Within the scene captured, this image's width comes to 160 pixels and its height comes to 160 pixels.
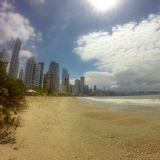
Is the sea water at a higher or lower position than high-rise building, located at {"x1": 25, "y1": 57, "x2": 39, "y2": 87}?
lower

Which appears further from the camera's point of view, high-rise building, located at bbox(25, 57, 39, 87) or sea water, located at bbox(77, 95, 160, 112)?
high-rise building, located at bbox(25, 57, 39, 87)

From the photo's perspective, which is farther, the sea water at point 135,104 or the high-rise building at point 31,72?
the high-rise building at point 31,72

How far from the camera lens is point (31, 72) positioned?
445 ft

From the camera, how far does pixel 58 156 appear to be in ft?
14.9

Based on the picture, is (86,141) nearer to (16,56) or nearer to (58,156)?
(58,156)

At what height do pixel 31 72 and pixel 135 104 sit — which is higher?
pixel 31 72

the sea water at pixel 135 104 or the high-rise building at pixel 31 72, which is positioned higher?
the high-rise building at pixel 31 72

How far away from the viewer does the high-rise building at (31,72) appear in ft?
440

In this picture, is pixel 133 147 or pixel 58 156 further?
pixel 133 147

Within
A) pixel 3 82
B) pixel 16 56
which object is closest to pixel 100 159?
pixel 3 82

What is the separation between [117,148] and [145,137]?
268cm

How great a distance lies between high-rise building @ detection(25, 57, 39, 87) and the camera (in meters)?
134

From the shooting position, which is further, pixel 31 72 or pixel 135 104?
pixel 31 72

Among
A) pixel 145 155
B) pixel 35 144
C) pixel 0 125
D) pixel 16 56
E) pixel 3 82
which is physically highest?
pixel 16 56
